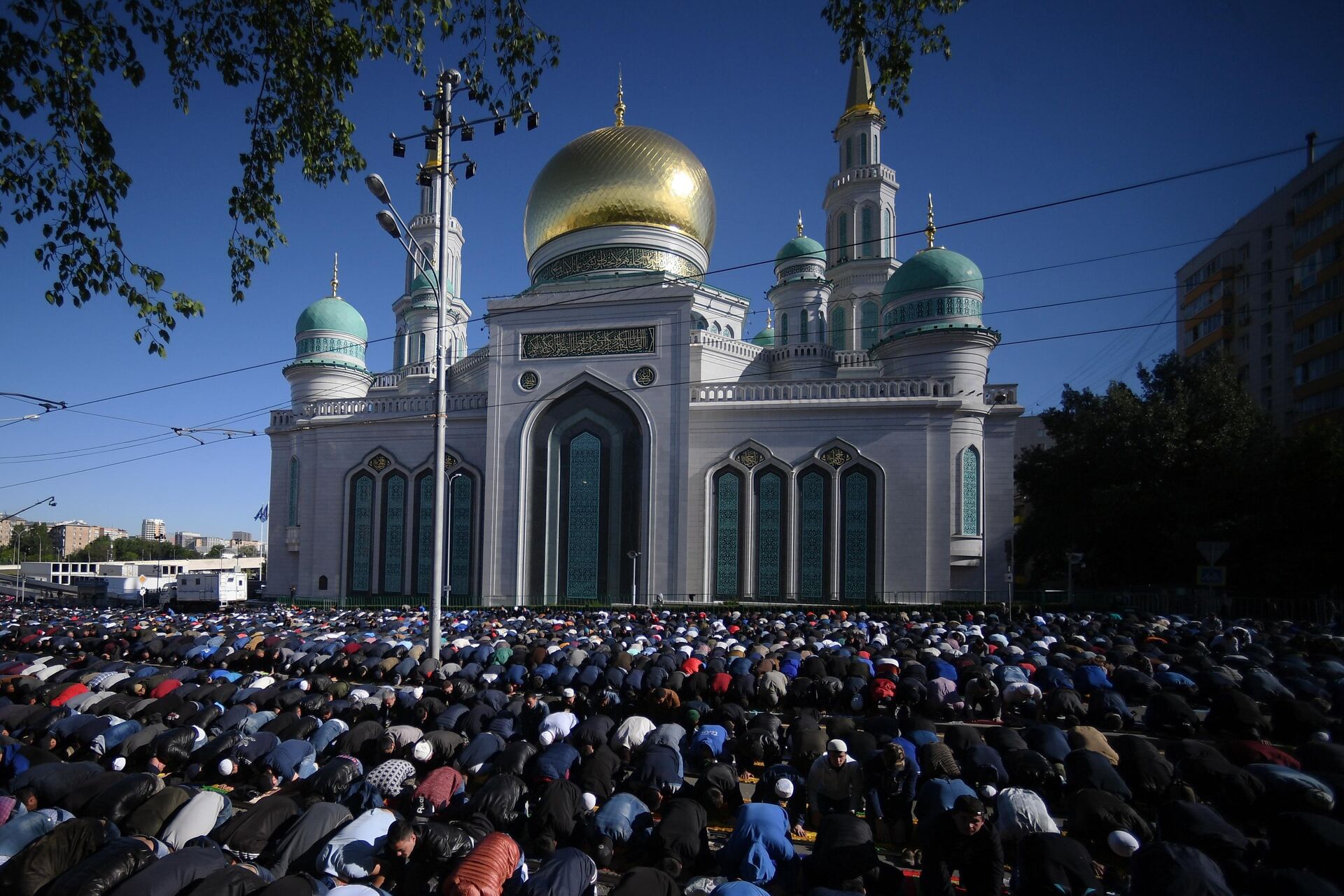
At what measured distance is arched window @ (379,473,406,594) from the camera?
25203 mm

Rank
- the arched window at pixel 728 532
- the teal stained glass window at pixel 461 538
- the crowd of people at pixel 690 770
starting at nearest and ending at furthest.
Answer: the crowd of people at pixel 690 770 < the arched window at pixel 728 532 < the teal stained glass window at pixel 461 538

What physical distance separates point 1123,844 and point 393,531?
77.0ft

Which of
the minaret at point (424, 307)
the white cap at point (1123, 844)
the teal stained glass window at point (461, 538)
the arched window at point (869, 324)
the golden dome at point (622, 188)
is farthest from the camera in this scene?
the minaret at point (424, 307)

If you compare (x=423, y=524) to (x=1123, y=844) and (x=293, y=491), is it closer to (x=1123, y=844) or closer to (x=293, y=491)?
(x=293, y=491)

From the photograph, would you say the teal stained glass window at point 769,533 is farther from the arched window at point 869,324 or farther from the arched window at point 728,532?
the arched window at point 869,324

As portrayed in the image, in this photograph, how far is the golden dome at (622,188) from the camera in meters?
26.2

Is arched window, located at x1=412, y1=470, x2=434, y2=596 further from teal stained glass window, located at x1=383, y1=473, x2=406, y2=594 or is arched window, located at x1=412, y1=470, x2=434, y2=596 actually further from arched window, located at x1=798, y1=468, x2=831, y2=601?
arched window, located at x1=798, y1=468, x2=831, y2=601

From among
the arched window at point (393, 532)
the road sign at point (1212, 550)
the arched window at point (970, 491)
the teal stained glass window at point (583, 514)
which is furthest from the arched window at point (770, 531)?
the arched window at point (393, 532)

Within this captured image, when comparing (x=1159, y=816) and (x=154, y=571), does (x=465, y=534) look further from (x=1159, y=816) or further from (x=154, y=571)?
(x=154, y=571)

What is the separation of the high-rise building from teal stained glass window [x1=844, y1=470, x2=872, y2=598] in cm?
1017

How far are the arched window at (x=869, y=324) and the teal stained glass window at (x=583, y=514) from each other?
1125 centimetres

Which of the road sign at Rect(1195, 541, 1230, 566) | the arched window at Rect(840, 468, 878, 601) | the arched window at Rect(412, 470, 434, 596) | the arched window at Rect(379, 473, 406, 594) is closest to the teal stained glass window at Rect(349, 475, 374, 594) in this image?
the arched window at Rect(379, 473, 406, 594)

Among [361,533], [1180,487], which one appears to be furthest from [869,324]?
[361,533]

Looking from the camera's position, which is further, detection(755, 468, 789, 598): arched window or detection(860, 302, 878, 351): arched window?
detection(860, 302, 878, 351): arched window
